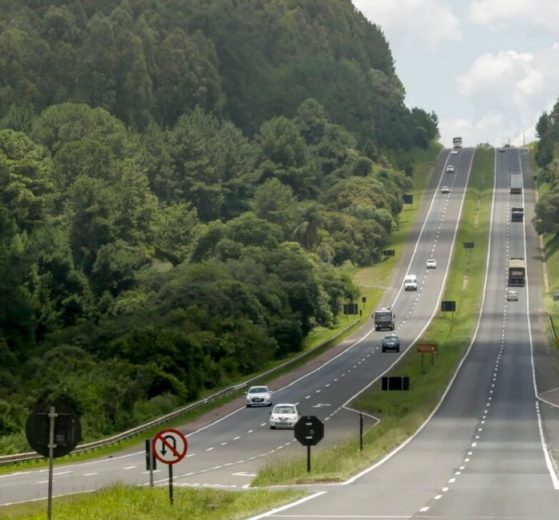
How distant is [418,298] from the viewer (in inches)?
7402

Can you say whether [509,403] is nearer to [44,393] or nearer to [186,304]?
[44,393]

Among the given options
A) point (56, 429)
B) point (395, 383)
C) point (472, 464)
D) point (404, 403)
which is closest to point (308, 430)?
point (472, 464)

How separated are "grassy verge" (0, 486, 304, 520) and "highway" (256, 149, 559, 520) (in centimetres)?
113

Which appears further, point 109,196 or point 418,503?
point 109,196

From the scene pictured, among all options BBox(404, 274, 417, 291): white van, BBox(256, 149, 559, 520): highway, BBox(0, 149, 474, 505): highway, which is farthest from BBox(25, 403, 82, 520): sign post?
BBox(404, 274, 417, 291): white van

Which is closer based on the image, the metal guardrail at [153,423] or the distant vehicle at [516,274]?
the metal guardrail at [153,423]

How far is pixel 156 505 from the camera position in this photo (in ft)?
131

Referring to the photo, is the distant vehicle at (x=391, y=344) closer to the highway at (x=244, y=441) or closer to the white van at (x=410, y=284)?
the highway at (x=244, y=441)

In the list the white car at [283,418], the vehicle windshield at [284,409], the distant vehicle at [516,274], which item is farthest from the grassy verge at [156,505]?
the distant vehicle at [516,274]

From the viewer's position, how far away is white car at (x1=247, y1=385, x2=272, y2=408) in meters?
105

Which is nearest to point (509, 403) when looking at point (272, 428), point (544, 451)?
point (272, 428)

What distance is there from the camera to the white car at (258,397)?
343 ft

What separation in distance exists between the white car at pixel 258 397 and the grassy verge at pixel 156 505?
5738cm

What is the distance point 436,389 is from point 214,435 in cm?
2812
